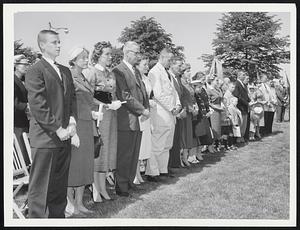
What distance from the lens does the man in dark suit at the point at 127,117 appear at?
6129 mm

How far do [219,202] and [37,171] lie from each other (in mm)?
2537

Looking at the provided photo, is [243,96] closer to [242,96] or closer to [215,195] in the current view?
[242,96]

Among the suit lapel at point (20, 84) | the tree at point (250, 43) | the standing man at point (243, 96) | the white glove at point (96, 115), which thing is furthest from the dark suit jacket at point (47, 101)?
the standing man at point (243, 96)

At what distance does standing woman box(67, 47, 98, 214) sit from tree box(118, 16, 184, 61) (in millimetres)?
1223

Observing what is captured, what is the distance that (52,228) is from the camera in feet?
17.1

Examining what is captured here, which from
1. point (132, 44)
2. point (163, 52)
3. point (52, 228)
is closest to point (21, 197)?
point (52, 228)

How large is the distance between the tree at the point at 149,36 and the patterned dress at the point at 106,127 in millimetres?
907

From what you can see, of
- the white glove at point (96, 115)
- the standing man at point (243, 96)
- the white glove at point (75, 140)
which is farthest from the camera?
the standing man at point (243, 96)

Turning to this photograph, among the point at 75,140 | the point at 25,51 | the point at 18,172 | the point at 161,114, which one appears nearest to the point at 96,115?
the point at 75,140

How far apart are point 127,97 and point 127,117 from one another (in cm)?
28

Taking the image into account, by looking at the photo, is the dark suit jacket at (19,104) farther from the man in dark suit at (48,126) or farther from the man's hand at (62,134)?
the man's hand at (62,134)

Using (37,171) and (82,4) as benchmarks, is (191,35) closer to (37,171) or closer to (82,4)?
(82,4)

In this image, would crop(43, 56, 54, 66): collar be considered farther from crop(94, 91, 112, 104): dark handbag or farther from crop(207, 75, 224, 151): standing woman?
crop(207, 75, 224, 151): standing woman

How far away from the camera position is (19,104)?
19.0 feet
